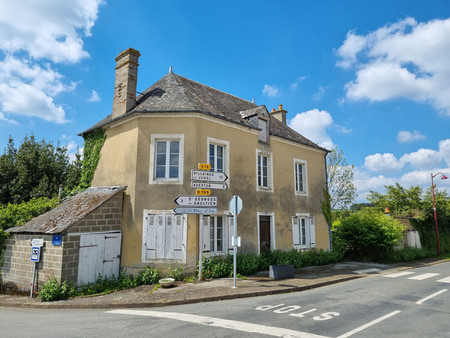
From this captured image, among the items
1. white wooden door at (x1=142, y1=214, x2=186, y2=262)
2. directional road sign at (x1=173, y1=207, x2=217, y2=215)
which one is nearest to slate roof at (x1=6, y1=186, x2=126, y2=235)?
white wooden door at (x1=142, y1=214, x2=186, y2=262)

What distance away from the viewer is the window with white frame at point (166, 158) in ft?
37.5

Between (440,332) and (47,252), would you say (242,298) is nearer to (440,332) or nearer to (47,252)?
(440,332)

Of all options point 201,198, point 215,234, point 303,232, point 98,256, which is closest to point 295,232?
point 303,232

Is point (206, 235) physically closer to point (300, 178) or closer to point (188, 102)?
point (188, 102)

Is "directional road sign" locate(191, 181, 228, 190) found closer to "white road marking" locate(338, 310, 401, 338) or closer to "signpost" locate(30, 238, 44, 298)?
"signpost" locate(30, 238, 44, 298)

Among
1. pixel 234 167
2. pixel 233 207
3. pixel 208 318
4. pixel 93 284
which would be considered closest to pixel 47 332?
pixel 208 318

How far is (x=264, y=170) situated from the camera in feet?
48.2

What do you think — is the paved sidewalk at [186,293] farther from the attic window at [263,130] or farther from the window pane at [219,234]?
the attic window at [263,130]

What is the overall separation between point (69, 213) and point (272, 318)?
847 centimetres

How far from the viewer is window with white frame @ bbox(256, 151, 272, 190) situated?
1429 cm

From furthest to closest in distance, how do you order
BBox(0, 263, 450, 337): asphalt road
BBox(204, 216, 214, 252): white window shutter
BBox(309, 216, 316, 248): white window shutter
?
BBox(309, 216, 316, 248): white window shutter
BBox(204, 216, 214, 252): white window shutter
BBox(0, 263, 450, 337): asphalt road

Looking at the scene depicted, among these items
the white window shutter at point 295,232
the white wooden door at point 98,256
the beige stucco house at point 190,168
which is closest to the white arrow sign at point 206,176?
the beige stucco house at point 190,168

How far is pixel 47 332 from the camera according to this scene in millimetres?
5742

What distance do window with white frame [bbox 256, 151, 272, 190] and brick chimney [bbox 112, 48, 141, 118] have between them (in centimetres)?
636
